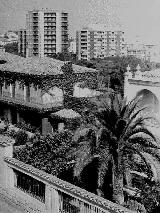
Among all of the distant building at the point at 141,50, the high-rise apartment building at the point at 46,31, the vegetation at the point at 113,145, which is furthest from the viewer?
the distant building at the point at 141,50

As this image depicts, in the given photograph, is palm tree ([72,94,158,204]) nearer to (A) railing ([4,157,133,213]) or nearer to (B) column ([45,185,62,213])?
(A) railing ([4,157,133,213])

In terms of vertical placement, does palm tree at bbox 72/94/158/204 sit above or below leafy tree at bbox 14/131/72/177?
above

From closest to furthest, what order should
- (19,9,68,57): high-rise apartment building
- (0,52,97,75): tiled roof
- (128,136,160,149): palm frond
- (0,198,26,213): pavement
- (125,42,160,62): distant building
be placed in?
(0,198,26,213): pavement
(128,136,160,149): palm frond
(0,52,97,75): tiled roof
(19,9,68,57): high-rise apartment building
(125,42,160,62): distant building

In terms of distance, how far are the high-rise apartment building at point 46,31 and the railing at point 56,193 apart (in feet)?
378

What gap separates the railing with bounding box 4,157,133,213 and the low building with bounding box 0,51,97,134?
18.3 meters

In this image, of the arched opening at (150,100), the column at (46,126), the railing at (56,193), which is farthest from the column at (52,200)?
the arched opening at (150,100)

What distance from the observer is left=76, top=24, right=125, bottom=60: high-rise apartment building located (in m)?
134

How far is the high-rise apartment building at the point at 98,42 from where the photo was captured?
134 metres

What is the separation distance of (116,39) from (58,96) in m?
114

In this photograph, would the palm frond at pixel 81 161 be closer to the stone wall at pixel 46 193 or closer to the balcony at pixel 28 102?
the stone wall at pixel 46 193

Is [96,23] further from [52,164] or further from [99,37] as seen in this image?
[52,164]

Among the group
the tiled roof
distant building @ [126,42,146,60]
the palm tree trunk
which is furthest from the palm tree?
distant building @ [126,42,146,60]

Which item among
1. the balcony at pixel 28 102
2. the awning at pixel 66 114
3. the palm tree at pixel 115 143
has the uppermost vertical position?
the palm tree at pixel 115 143

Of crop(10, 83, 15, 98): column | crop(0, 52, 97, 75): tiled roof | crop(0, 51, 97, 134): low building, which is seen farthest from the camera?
crop(10, 83, 15, 98): column
